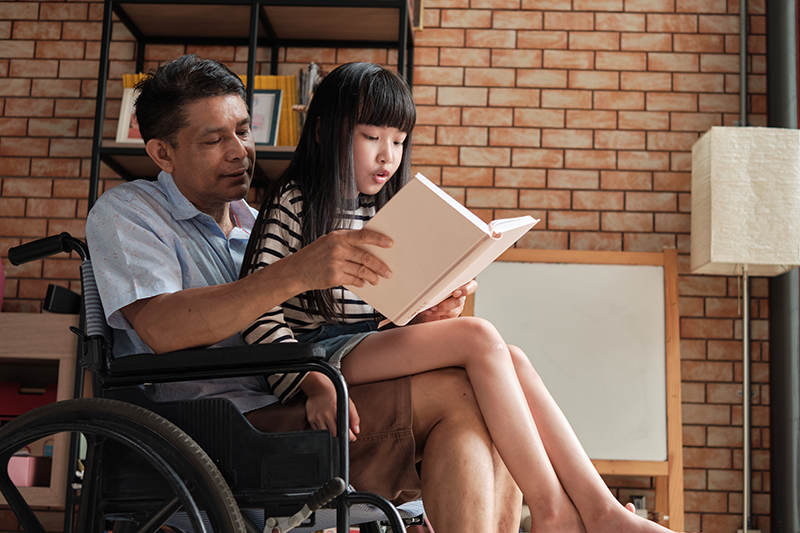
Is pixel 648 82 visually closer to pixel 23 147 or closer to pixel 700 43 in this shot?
pixel 700 43

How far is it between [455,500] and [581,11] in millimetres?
2885

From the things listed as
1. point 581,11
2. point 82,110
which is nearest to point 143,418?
point 82,110

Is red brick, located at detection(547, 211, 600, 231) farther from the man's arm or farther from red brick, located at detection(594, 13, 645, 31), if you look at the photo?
the man's arm

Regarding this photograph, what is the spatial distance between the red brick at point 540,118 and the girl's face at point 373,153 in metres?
1.96

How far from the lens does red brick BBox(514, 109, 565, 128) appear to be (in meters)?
3.28

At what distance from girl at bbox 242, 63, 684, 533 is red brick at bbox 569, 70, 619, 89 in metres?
2.02

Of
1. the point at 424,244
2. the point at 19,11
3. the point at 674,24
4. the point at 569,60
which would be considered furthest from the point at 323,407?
the point at 19,11

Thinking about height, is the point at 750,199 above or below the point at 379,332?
above

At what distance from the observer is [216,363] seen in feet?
3.33

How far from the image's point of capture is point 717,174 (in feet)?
9.09

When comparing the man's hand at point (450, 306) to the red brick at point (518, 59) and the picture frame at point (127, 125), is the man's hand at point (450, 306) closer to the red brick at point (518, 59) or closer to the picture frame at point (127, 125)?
the picture frame at point (127, 125)

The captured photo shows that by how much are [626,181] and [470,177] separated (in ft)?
2.36

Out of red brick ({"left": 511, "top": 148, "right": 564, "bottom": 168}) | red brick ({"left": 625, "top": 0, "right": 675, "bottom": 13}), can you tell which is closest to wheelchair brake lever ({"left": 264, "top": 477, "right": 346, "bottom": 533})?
red brick ({"left": 511, "top": 148, "right": 564, "bottom": 168})

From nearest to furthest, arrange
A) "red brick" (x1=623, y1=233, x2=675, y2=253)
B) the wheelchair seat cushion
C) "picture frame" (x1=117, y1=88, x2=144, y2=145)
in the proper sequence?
the wheelchair seat cushion < "picture frame" (x1=117, y1=88, x2=144, y2=145) < "red brick" (x1=623, y1=233, x2=675, y2=253)
